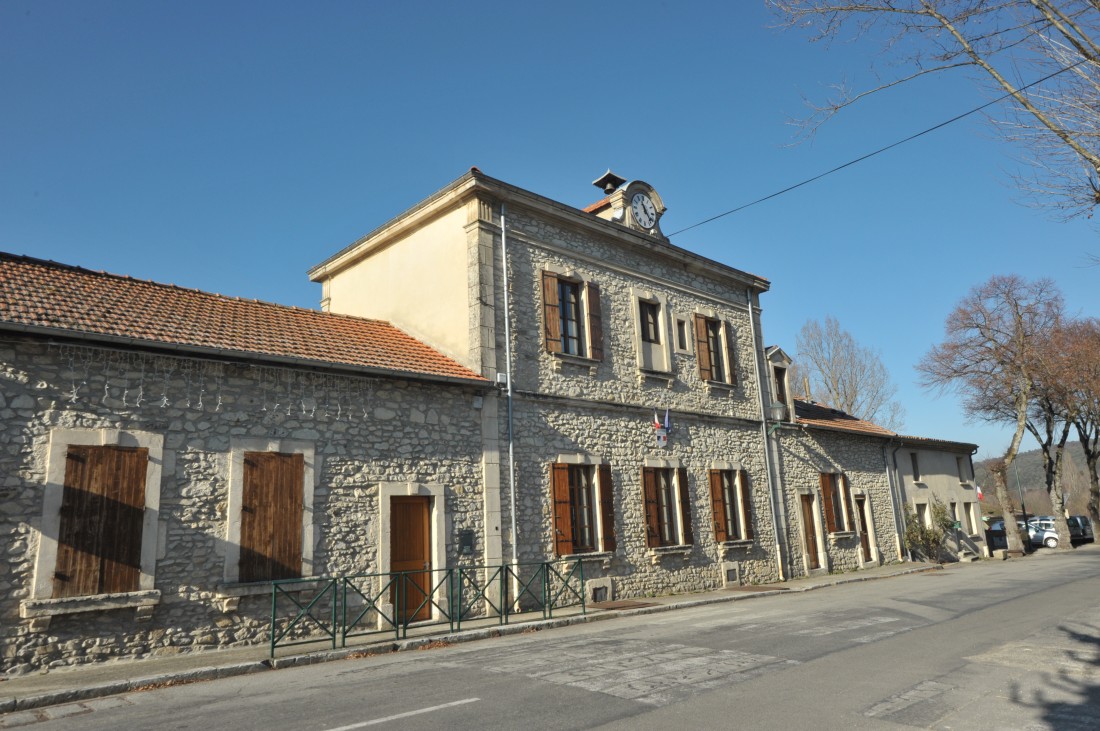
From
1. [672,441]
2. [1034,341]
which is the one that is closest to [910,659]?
[672,441]

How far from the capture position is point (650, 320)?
15.6 metres

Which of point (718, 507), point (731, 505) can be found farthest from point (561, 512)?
point (731, 505)

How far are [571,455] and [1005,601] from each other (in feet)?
24.0

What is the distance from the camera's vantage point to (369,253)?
1526 centimetres

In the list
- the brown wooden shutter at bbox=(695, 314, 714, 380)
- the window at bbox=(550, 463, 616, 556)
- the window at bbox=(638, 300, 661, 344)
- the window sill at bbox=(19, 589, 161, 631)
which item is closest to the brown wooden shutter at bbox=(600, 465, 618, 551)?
the window at bbox=(550, 463, 616, 556)

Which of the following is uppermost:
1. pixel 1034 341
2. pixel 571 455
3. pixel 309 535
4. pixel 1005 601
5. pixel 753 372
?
pixel 1034 341

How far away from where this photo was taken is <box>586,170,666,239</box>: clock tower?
1558 cm

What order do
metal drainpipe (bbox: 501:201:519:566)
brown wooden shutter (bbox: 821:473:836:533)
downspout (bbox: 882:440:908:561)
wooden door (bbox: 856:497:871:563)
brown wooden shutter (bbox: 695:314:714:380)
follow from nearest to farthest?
metal drainpipe (bbox: 501:201:519:566) < brown wooden shutter (bbox: 695:314:714:380) < brown wooden shutter (bbox: 821:473:836:533) < wooden door (bbox: 856:497:871:563) < downspout (bbox: 882:440:908:561)

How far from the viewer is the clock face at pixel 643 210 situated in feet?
52.3

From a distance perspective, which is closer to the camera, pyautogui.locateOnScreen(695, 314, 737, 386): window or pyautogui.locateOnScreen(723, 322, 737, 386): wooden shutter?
pyautogui.locateOnScreen(695, 314, 737, 386): window

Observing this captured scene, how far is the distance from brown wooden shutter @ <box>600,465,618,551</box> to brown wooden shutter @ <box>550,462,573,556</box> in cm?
70

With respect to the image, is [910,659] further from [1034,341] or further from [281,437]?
[1034,341]

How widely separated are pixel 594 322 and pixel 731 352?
479 cm

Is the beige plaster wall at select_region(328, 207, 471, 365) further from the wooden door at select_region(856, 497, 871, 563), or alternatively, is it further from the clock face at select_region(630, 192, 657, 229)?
the wooden door at select_region(856, 497, 871, 563)
